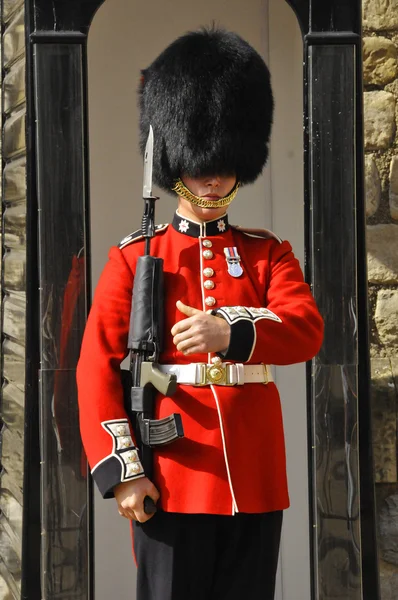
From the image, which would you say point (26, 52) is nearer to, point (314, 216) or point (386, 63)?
point (314, 216)

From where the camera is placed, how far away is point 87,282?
2502mm

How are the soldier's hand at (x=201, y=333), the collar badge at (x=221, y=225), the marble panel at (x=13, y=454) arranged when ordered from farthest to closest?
the marble panel at (x=13, y=454)
the collar badge at (x=221, y=225)
the soldier's hand at (x=201, y=333)

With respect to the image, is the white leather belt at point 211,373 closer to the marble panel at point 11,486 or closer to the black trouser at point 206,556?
the black trouser at point 206,556

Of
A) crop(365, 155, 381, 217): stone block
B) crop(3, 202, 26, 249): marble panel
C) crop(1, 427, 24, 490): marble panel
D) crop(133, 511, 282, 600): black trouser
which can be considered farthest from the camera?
crop(365, 155, 381, 217): stone block

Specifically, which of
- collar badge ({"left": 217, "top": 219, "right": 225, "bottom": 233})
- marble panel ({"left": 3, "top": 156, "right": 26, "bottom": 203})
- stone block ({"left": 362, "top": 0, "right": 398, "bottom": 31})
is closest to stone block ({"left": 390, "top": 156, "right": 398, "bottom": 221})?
stone block ({"left": 362, "top": 0, "right": 398, "bottom": 31})

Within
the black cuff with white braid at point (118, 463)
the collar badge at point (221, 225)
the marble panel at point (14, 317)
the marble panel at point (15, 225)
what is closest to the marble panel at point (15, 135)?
the marble panel at point (15, 225)

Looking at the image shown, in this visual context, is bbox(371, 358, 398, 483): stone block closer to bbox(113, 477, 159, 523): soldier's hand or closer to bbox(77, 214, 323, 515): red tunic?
bbox(77, 214, 323, 515): red tunic

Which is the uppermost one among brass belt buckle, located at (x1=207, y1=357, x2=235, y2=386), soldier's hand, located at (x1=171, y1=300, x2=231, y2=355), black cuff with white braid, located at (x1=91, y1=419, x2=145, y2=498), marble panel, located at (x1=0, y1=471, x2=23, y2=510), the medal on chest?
the medal on chest

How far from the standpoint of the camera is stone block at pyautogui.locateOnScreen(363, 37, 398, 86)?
3.07 m

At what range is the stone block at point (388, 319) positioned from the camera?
3.05 m

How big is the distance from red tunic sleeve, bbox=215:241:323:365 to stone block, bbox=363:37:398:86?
0.99 metres

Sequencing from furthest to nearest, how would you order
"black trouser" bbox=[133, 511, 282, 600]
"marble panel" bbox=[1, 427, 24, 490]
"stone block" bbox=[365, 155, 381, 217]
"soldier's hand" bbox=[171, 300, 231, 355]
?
1. "stone block" bbox=[365, 155, 381, 217]
2. "marble panel" bbox=[1, 427, 24, 490]
3. "black trouser" bbox=[133, 511, 282, 600]
4. "soldier's hand" bbox=[171, 300, 231, 355]

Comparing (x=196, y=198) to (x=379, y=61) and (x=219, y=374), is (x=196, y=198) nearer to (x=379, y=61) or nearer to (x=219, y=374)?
(x=219, y=374)

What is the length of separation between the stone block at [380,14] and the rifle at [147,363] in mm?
1299
